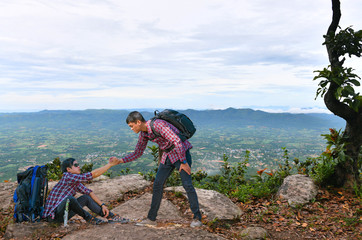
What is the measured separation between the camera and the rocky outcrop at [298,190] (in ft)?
19.2

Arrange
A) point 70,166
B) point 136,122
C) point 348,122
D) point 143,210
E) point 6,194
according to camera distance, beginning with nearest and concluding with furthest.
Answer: point 136,122, point 70,166, point 143,210, point 348,122, point 6,194

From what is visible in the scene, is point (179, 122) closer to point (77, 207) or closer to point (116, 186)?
point (77, 207)

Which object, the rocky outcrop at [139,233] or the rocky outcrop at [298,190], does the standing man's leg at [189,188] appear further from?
the rocky outcrop at [298,190]

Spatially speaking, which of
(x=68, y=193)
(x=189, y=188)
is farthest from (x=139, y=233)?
(x=68, y=193)

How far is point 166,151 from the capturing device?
422cm

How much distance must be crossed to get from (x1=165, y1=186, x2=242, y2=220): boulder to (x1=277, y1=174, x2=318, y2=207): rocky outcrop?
1.40 meters

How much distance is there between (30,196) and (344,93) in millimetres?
7060

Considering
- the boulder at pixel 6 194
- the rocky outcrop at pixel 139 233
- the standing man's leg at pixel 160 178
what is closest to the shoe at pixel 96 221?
the rocky outcrop at pixel 139 233

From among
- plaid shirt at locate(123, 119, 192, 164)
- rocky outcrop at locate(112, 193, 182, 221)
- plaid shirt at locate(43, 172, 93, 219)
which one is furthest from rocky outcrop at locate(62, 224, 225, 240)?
plaid shirt at locate(123, 119, 192, 164)

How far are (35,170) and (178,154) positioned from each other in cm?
270

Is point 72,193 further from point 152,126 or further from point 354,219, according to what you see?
point 354,219

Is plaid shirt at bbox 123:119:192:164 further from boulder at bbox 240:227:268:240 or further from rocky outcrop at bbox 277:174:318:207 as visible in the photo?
rocky outcrop at bbox 277:174:318:207

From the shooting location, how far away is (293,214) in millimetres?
5332

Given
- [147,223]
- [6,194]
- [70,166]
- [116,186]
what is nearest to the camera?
[70,166]
